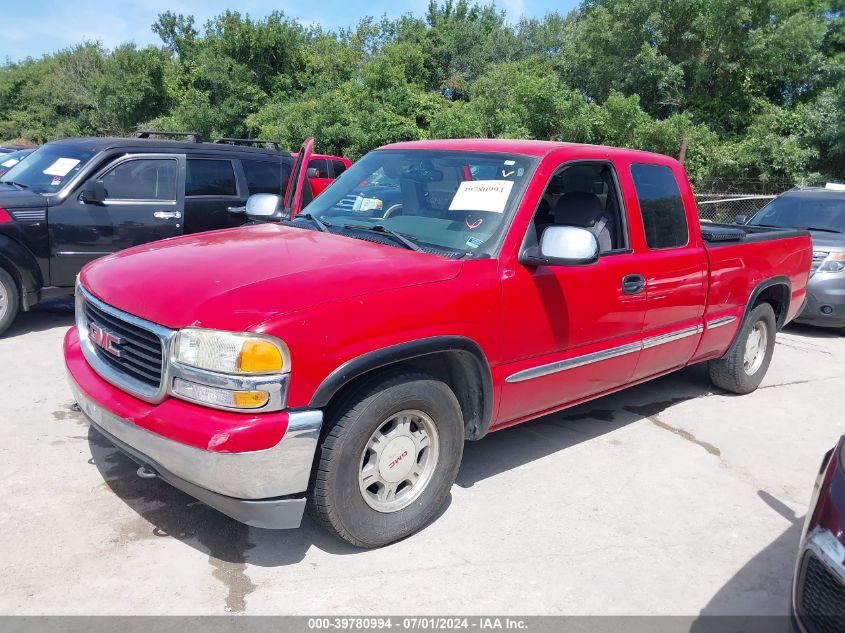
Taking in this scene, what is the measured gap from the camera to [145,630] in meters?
2.74

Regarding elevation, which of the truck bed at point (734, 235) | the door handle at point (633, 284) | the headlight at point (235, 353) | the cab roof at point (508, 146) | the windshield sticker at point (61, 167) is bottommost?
the headlight at point (235, 353)

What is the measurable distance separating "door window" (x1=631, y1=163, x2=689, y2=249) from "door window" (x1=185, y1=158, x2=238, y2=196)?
4.92 meters

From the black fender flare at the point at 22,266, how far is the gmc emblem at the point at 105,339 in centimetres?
353

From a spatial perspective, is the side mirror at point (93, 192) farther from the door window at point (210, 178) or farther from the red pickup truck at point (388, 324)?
the red pickup truck at point (388, 324)

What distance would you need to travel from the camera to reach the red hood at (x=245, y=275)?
2898 millimetres

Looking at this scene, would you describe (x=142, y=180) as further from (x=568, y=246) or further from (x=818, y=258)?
(x=818, y=258)

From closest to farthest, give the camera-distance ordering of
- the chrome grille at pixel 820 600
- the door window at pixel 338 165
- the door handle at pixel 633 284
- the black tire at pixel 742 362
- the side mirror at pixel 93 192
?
the chrome grille at pixel 820 600 → the door handle at pixel 633 284 → the black tire at pixel 742 362 → the side mirror at pixel 93 192 → the door window at pixel 338 165

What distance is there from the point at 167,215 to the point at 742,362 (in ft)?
18.7

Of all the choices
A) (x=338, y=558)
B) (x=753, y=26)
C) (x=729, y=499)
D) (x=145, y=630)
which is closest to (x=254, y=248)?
(x=338, y=558)

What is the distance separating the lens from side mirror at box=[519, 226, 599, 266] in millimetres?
3520

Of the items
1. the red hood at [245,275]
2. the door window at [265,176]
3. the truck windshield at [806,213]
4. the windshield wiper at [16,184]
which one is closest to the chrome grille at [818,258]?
the truck windshield at [806,213]

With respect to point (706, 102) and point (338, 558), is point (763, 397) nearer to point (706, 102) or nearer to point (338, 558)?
point (338, 558)

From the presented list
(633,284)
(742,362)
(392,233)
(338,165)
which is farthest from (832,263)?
(338,165)

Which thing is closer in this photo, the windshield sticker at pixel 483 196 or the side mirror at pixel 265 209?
the windshield sticker at pixel 483 196
